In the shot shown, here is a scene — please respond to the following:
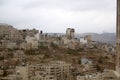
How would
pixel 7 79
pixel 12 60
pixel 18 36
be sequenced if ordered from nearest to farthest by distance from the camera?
1. pixel 7 79
2. pixel 12 60
3. pixel 18 36

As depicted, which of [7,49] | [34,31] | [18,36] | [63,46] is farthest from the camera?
[34,31]

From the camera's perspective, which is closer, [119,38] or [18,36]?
[119,38]

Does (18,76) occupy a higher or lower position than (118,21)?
lower

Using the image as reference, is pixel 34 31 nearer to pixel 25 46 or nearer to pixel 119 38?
pixel 25 46

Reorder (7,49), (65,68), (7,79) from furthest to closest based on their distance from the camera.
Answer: (7,49)
(65,68)
(7,79)

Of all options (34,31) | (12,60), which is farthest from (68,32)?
(12,60)

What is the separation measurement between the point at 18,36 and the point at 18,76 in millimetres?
16857

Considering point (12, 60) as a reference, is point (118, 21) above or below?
above

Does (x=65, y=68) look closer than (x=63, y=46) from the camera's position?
Yes

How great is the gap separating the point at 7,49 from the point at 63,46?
501 centimetres

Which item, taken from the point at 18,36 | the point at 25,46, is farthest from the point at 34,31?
the point at 25,46

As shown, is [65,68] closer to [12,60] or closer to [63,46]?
[12,60]

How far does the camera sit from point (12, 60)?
17.7m

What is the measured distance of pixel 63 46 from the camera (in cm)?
2488
